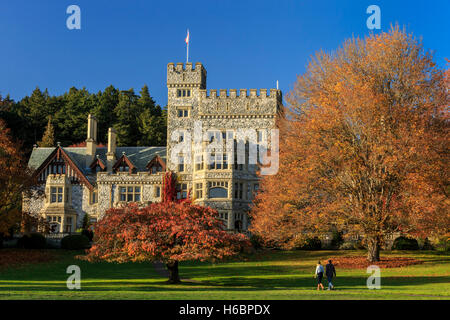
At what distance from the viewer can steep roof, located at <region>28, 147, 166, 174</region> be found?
54594mm

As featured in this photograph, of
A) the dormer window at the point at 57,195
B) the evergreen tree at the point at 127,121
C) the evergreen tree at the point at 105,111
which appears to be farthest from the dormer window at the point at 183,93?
the evergreen tree at the point at 105,111

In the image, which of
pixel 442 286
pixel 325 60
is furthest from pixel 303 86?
pixel 442 286

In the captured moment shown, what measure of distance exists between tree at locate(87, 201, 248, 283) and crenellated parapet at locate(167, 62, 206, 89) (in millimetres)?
23434

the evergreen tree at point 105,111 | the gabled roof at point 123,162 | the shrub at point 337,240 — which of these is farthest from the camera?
the evergreen tree at point 105,111

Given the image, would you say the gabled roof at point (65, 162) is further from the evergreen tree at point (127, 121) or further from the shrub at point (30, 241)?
the evergreen tree at point (127, 121)

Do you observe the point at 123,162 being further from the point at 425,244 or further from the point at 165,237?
the point at 165,237

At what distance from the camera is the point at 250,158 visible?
4728 cm

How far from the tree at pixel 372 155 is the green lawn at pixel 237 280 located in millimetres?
2764

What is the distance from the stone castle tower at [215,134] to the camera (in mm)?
46938

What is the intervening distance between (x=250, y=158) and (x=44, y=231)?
17293 mm

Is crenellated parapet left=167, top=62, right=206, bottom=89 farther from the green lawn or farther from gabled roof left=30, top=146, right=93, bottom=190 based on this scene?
the green lawn

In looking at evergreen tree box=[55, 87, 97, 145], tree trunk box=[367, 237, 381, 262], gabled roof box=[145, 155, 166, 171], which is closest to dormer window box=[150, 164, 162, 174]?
gabled roof box=[145, 155, 166, 171]

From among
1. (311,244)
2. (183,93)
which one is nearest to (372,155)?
(311,244)
